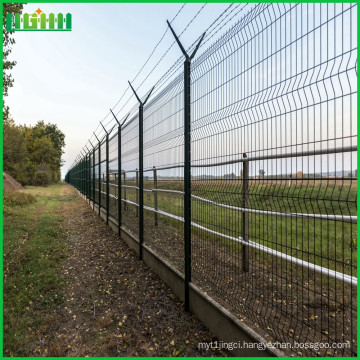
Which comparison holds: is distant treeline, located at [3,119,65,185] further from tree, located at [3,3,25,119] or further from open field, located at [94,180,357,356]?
open field, located at [94,180,357,356]

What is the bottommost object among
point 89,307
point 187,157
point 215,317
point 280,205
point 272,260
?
point 89,307

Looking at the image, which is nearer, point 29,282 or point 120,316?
point 120,316

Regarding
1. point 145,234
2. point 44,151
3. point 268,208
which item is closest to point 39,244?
point 145,234

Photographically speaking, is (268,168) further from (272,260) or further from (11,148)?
(11,148)

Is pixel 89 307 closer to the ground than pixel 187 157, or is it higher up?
closer to the ground

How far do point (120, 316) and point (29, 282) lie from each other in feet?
5.73

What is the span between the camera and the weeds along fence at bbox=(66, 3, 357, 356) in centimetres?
159

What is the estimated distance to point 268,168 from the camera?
2107 mm

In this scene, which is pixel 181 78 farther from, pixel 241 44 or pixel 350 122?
pixel 350 122

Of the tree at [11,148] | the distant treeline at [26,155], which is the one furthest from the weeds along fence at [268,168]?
the tree at [11,148]

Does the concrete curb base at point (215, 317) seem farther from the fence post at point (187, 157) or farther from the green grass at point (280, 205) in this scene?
the green grass at point (280, 205)

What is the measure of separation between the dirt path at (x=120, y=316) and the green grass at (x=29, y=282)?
188mm

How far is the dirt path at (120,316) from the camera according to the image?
2434 millimetres

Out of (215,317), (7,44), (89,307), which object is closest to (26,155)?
(7,44)
